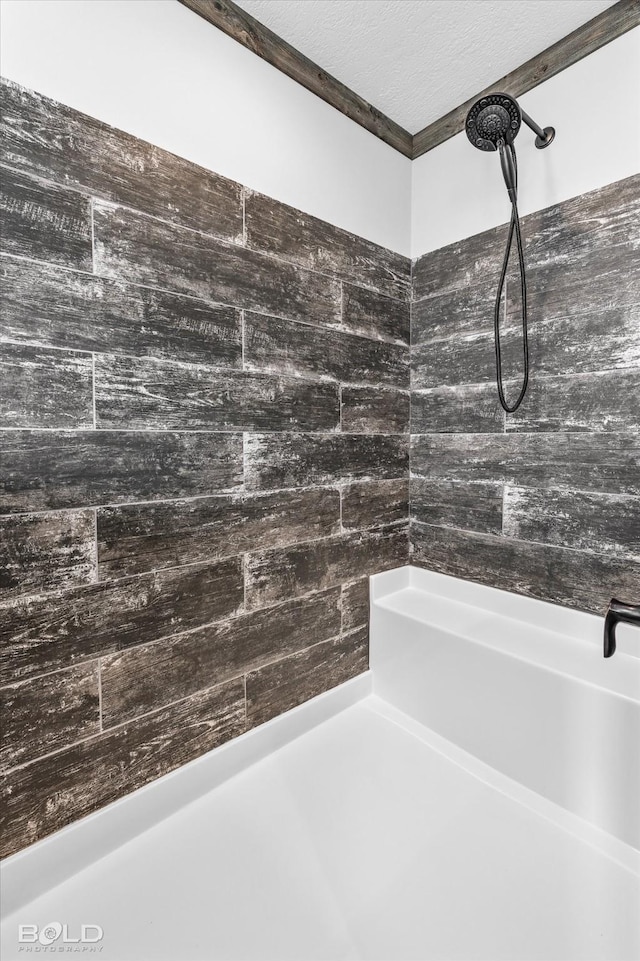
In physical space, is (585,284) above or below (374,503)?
above

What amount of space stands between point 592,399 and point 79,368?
4.79 ft

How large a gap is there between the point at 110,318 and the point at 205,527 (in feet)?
1.97

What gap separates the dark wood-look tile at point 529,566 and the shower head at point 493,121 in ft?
4.25

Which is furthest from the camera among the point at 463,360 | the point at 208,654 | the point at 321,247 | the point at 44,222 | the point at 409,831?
the point at 463,360

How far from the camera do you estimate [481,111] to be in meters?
1.35

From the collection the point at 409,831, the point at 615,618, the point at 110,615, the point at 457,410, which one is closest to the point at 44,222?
the point at 110,615

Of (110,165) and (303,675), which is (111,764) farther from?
(110,165)

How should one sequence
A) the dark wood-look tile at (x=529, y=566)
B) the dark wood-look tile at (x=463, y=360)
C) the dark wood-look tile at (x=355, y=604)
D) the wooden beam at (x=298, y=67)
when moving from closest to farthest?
the wooden beam at (x=298, y=67)
the dark wood-look tile at (x=529, y=566)
the dark wood-look tile at (x=463, y=360)
the dark wood-look tile at (x=355, y=604)

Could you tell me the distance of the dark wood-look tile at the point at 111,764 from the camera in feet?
3.45

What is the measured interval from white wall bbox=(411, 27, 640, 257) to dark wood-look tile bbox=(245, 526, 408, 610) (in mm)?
1212

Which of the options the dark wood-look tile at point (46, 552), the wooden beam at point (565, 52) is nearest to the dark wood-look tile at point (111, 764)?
the dark wood-look tile at point (46, 552)

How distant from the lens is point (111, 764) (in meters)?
1.18

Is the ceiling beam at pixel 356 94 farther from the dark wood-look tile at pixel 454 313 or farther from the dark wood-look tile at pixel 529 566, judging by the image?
the dark wood-look tile at pixel 529 566

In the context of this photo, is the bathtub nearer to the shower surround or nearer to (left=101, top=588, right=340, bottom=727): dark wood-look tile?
the shower surround
